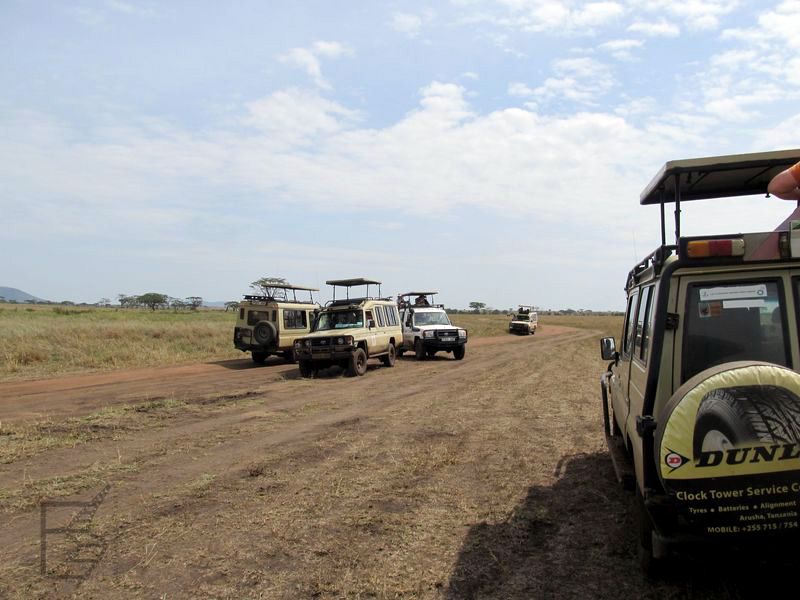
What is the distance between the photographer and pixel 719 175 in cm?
502

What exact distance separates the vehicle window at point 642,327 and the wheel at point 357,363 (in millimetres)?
11517

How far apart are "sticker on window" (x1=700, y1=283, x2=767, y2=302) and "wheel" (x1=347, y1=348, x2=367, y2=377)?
12.8m

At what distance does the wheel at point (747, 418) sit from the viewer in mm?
2676

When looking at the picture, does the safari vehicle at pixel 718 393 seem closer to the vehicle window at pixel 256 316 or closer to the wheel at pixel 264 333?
the wheel at pixel 264 333

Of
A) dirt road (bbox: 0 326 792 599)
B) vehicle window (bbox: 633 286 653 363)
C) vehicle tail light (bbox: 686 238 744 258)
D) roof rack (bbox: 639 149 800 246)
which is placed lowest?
dirt road (bbox: 0 326 792 599)

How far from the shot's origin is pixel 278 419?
9703mm

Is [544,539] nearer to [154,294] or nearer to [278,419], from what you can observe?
[278,419]

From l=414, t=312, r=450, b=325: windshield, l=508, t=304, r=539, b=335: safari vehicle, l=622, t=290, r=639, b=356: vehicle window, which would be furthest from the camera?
l=508, t=304, r=539, b=335: safari vehicle

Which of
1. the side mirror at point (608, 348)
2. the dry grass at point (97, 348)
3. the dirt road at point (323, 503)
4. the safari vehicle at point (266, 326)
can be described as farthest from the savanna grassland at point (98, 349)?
the side mirror at point (608, 348)

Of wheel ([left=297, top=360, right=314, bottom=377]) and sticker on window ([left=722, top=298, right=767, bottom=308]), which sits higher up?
sticker on window ([left=722, top=298, right=767, bottom=308])

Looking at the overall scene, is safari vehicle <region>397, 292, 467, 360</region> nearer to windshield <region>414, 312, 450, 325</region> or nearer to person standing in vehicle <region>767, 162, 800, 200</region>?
windshield <region>414, 312, 450, 325</region>

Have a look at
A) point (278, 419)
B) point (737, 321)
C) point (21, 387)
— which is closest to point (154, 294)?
point (21, 387)

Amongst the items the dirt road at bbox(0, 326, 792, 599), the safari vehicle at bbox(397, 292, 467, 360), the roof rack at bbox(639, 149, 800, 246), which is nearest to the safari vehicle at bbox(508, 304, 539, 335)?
the safari vehicle at bbox(397, 292, 467, 360)

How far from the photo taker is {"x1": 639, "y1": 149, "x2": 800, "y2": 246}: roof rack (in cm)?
402
